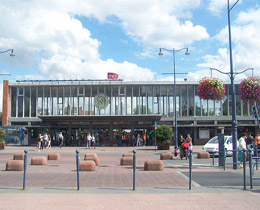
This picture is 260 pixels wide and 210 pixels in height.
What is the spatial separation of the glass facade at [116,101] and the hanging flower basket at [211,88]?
26018mm

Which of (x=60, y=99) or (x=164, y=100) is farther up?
(x=60, y=99)

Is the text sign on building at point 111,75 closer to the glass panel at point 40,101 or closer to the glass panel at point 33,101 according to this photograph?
the glass panel at point 40,101

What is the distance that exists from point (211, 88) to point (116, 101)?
27.8 metres

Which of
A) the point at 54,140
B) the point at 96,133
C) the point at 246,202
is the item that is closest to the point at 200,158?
the point at 246,202

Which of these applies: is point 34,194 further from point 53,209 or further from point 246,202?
point 246,202

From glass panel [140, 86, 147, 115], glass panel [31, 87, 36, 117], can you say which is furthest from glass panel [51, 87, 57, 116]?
glass panel [140, 86, 147, 115]

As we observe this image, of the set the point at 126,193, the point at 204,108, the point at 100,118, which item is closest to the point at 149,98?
the point at 204,108

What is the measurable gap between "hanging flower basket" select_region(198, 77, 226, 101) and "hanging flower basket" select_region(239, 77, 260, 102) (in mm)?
1643

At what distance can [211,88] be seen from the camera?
20.4 m

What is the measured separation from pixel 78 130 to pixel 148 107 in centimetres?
1090

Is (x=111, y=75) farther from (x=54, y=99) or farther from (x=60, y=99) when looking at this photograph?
(x=54, y=99)

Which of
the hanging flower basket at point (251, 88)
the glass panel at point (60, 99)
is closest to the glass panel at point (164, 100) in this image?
the glass panel at point (60, 99)

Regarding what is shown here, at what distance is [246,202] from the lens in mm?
7949

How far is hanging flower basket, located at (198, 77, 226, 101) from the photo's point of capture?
67.3ft
